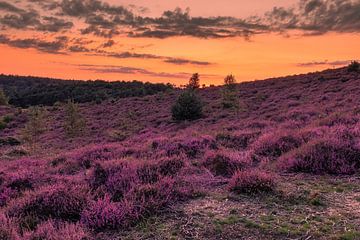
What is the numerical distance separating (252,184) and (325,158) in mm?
2952

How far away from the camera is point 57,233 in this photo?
5797 millimetres

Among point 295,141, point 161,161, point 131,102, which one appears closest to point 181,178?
point 161,161

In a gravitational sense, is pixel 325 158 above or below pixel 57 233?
above

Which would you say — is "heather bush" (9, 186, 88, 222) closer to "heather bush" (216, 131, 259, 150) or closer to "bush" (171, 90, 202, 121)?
"heather bush" (216, 131, 259, 150)

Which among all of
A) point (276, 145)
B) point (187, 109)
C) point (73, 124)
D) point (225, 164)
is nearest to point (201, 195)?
point (225, 164)

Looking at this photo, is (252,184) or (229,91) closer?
(252,184)

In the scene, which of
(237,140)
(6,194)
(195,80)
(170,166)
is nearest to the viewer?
(6,194)

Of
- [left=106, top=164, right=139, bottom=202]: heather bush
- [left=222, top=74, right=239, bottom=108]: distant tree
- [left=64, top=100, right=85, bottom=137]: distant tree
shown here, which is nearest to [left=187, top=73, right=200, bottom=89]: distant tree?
[left=222, top=74, right=239, bottom=108]: distant tree

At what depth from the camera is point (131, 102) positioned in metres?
54.9

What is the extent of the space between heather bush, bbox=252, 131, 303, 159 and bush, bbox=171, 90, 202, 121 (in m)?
22.3

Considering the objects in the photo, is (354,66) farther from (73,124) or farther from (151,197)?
(151,197)

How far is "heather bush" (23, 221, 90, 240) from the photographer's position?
5578mm

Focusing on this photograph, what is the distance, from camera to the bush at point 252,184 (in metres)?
7.77

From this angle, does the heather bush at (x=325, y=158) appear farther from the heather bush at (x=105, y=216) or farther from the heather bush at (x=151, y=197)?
the heather bush at (x=105, y=216)
